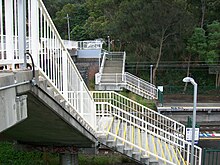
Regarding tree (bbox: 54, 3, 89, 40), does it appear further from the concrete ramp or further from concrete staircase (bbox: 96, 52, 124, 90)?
the concrete ramp

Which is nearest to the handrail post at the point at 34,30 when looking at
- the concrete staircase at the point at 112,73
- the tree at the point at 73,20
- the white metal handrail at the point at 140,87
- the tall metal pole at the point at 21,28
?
the tall metal pole at the point at 21,28

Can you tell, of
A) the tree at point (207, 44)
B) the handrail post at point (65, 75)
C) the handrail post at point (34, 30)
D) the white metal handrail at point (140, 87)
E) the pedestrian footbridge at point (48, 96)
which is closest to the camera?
the pedestrian footbridge at point (48, 96)

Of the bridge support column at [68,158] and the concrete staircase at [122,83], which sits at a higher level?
the concrete staircase at [122,83]

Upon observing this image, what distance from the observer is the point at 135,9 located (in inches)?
→ 743

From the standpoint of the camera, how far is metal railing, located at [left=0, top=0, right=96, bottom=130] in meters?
3.04

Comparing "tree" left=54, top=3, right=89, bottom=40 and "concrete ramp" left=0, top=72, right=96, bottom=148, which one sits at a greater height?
"tree" left=54, top=3, right=89, bottom=40

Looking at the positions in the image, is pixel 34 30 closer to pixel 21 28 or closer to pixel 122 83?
pixel 21 28

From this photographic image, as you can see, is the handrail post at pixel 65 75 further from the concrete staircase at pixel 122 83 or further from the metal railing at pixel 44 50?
the concrete staircase at pixel 122 83

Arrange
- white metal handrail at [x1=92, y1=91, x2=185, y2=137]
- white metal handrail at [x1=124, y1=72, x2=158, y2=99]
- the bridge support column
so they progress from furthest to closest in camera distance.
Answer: white metal handrail at [x1=124, y1=72, x2=158, y2=99] < white metal handrail at [x1=92, y1=91, x2=185, y2=137] < the bridge support column

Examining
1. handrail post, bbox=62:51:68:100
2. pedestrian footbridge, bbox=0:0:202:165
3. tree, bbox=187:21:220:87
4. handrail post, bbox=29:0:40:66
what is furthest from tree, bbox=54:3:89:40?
handrail post, bbox=29:0:40:66

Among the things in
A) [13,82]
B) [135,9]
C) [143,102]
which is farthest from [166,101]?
[13,82]

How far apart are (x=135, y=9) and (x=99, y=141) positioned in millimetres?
13045

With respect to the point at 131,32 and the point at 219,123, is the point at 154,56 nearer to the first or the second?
the point at 131,32

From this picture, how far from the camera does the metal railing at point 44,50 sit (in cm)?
304
